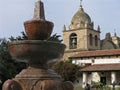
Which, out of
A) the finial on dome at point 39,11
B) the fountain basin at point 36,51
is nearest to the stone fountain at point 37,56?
the fountain basin at point 36,51

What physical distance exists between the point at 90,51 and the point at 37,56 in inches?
1870

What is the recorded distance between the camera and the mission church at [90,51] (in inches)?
1946

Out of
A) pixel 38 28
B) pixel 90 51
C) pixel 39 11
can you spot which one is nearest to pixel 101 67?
pixel 90 51

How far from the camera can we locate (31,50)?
32.2 ft

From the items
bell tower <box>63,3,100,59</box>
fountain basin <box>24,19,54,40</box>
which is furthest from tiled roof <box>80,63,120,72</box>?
fountain basin <box>24,19,54,40</box>

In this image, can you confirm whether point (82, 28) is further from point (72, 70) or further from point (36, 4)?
point (36, 4)

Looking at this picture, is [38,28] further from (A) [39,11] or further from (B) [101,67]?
(B) [101,67]

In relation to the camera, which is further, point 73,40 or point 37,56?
point 73,40

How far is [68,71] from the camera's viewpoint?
162 ft

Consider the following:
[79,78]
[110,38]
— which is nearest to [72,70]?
[79,78]

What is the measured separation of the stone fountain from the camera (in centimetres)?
968

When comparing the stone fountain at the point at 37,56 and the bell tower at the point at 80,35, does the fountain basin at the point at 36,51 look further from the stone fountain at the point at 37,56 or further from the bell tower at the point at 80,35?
the bell tower at the point at 80,35

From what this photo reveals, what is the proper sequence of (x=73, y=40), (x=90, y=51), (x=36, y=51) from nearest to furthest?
1. (x=36, y=51)
2. (x=90, y=51)
3. (x=73, y=40)

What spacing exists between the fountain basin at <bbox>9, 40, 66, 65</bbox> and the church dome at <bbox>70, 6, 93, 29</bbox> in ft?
178
